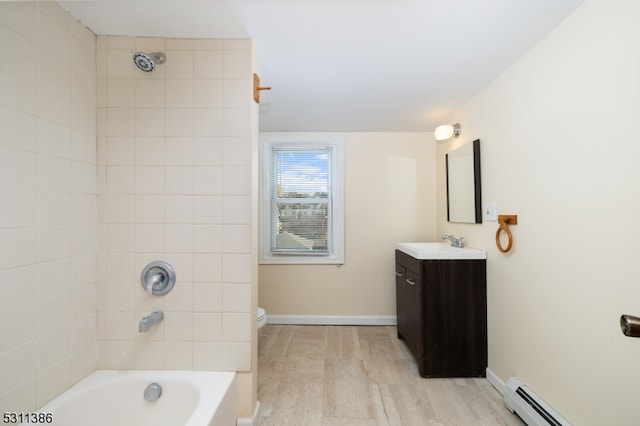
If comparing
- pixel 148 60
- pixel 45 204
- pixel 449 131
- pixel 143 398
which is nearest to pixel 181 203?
pixel 45 204

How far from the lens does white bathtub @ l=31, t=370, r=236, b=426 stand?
4.39 feet

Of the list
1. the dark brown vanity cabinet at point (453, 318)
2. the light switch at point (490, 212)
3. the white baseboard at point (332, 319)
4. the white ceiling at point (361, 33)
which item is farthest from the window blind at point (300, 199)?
the light switch at point (490, 212)

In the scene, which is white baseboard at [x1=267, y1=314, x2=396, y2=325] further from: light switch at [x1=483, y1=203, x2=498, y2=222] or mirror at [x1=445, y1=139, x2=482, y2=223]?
light switch at [x1=483, y1=203, x2=498, y2=222]

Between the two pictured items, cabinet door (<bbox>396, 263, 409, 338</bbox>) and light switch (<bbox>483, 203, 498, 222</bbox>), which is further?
cabinet door (<bbox>396, 263, 409, 338</bbox>)

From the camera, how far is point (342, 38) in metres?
1.51

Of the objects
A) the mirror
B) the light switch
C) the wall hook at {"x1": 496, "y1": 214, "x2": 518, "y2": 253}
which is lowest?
the wall hook at {"x1": 496, "y1": 214, "x2": 518, "y2": 253}

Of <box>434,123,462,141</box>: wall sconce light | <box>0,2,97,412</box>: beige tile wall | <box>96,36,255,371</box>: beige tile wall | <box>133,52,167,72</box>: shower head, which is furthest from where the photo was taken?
<box>434,123,462,141</box>: wall sconce light

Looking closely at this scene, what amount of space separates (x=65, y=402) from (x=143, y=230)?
822 mm

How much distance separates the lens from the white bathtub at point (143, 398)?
4.39 feet

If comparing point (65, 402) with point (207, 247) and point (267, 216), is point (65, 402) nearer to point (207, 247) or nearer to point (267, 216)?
point (207, 247)

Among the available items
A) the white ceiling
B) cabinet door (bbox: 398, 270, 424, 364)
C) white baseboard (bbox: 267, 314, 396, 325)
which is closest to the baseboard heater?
cabinet door (bbox: 398, 270, 424, 364)

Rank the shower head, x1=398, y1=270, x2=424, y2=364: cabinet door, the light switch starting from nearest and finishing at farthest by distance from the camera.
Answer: the shower head → the light switch → x1=398, y1=270, x2=424, y2=364: cabinet door

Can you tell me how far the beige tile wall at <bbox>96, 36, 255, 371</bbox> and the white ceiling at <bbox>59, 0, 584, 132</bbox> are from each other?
0.17 meters

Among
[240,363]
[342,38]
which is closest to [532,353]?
[240,363]
